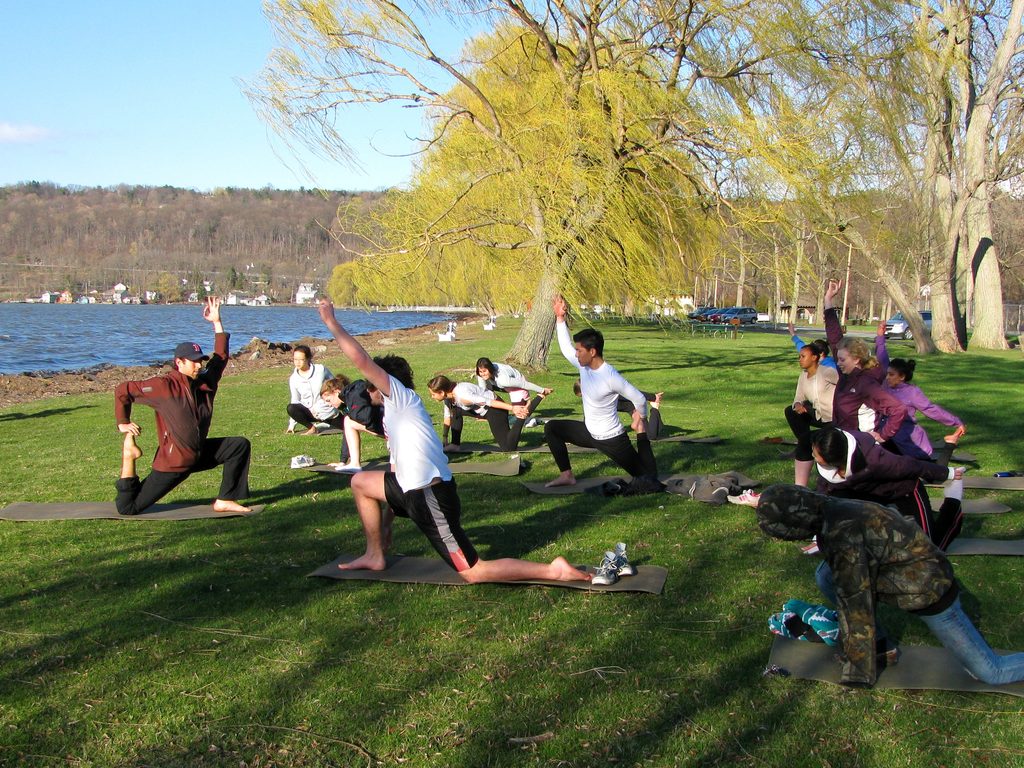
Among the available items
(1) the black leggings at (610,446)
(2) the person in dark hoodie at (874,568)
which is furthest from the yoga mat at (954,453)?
(2) the person in dark hoodie at (874,568)

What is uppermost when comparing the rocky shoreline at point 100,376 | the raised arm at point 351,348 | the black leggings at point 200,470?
the raised arm at point 351,348

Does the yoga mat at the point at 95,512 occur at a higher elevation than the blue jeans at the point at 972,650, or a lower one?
lower

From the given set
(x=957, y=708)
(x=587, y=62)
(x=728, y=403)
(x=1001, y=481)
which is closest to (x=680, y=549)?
(x=957, y=708)

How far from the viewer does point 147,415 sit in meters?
16.5

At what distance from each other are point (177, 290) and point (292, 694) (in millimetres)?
174318

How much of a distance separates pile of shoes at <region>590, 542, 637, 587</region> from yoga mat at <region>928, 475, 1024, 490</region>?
5092 millimetres

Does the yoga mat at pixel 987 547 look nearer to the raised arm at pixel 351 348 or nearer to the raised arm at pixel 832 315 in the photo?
the raised arm at pixel 832 315

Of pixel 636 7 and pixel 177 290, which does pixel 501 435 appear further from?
pixel 177 290

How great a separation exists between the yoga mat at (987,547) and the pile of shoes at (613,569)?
2.59 m

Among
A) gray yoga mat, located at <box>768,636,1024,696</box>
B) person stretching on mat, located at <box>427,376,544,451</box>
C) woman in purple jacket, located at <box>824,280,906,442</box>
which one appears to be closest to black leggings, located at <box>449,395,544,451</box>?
person stretching on mat, located at <box>427,376,544,451</box>

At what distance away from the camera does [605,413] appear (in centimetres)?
865

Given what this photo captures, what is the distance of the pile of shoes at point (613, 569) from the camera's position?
229 inches

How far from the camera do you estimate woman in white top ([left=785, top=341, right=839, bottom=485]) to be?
8.69m

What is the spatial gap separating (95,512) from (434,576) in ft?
12.8
